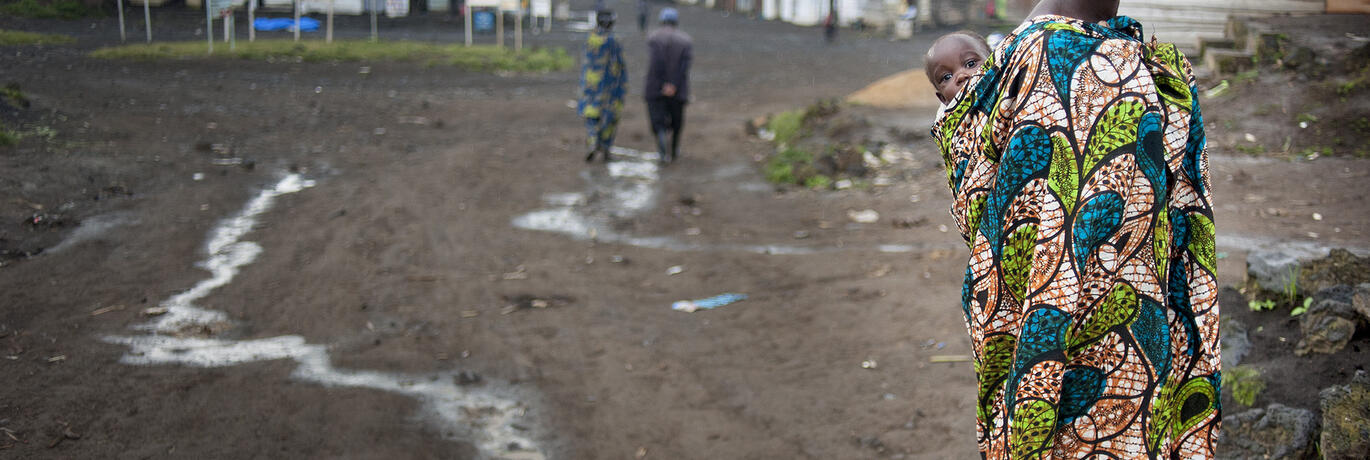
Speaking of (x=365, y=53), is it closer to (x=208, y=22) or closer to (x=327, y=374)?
(x=208, y=22)

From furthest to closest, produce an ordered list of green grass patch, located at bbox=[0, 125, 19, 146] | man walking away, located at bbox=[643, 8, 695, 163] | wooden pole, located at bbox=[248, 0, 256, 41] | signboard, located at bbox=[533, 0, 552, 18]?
signboard, located at bbox=[533, 0, 552, 18] < man walking away, located at bbox=[643, 8, 695, 163] < wooden pole, located at bbox=[248, 0, 256, 41] < green grass patch, located at bbox=[0, 125, 19, 146]

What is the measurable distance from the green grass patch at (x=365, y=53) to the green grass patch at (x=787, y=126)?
4873 millimetres

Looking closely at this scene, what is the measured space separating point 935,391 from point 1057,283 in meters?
2.94

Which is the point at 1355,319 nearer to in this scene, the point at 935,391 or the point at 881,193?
the point at 935,391

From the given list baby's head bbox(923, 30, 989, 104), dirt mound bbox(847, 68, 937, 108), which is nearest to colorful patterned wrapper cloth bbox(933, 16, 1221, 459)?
baby's head bbox(923, 30, 989, 104)

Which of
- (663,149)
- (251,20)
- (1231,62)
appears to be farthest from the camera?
(663,149)

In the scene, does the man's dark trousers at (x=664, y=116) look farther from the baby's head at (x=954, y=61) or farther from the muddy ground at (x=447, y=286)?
the baby's head at (x=954, y=61)

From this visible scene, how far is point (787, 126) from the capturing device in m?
12.5

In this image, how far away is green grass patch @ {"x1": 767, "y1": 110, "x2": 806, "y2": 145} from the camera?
12.1 m

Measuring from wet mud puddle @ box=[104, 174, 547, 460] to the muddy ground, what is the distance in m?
0.03

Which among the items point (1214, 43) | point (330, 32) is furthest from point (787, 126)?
point (330, 32)

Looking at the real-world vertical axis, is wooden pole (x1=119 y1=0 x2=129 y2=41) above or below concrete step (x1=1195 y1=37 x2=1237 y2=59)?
above

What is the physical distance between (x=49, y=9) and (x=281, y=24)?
2.24m

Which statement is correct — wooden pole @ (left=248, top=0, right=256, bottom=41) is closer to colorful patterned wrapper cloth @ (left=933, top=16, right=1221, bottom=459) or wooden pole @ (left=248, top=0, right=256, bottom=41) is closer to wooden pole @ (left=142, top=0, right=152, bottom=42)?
wooden pole @ (left=142, top=0, right=152, bottom=42)
